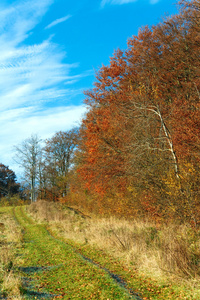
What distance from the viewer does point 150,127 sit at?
1373cm

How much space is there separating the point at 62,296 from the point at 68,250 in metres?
4.23

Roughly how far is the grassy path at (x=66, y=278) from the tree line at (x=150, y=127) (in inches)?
129

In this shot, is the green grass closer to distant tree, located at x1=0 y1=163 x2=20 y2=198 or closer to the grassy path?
the grassy path

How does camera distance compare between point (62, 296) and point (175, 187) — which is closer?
point (62, 296)

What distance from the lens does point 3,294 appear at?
206 inches

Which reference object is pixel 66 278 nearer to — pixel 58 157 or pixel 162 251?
pixel 162 251

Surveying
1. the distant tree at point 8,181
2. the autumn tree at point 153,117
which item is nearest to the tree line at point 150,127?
the autumn tree at point 153,117

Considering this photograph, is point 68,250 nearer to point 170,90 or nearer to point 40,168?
point 170,90

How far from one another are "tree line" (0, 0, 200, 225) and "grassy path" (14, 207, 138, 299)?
327 centimetres

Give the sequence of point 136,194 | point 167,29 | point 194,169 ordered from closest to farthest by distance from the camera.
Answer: point 194,169 → point 136,194 → point 167,29

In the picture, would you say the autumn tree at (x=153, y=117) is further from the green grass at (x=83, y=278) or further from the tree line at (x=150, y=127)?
the green grass at (x=83, y=278)

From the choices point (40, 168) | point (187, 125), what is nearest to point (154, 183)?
point (187, 125)

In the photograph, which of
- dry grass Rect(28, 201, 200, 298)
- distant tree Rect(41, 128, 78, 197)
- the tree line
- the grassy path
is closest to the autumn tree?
the tree line

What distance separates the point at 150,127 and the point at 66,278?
9234 mm
